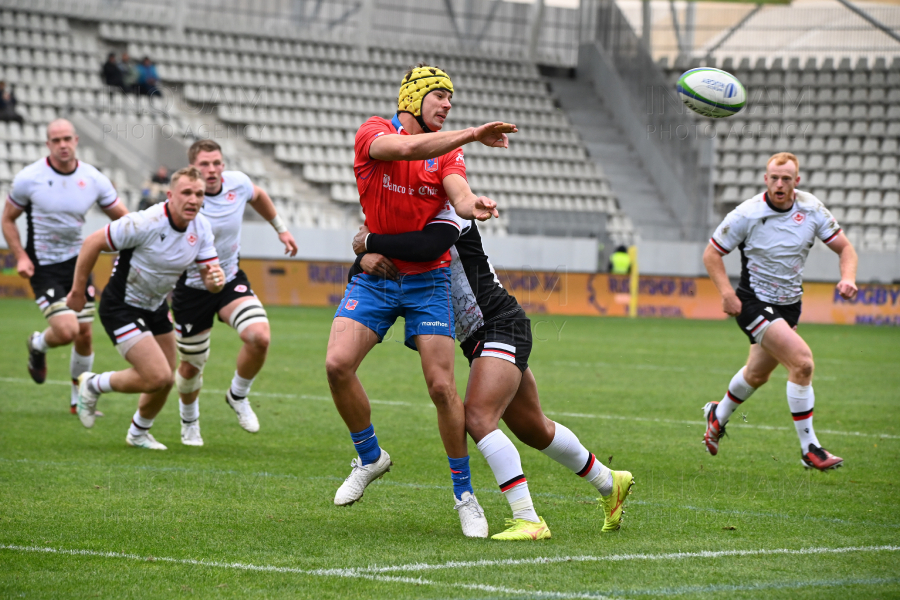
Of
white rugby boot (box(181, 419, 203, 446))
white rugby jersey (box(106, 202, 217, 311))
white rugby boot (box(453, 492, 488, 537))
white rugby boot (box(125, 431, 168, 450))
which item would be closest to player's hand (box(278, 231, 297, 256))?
white rugby jersey (box(106, 202, 217, 311))

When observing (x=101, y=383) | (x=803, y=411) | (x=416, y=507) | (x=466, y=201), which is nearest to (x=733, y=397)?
(x=803, y=411)

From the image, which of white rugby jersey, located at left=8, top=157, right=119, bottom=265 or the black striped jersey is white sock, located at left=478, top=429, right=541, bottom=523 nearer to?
the black striped jersey

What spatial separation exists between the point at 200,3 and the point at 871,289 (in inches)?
829

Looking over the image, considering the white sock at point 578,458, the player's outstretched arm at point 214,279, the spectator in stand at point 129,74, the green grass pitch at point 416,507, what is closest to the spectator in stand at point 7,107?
the spectator in stand at point 129,74

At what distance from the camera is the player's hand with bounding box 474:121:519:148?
4.86m

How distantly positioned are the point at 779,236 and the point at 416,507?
12.5 feet

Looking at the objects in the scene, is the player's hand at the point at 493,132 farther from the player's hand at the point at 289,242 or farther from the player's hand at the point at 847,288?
the player's hand at the point at 289,242

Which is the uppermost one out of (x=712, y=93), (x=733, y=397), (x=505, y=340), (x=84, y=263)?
(x=712, y=93)

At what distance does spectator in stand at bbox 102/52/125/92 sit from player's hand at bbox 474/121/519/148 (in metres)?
24.5

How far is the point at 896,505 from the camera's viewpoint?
6.10 m

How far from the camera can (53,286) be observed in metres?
9.23

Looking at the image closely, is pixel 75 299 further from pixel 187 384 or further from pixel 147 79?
pixel 147 79

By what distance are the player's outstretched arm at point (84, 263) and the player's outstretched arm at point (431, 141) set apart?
111 inches

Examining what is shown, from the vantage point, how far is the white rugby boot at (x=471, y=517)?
16.9 feet
